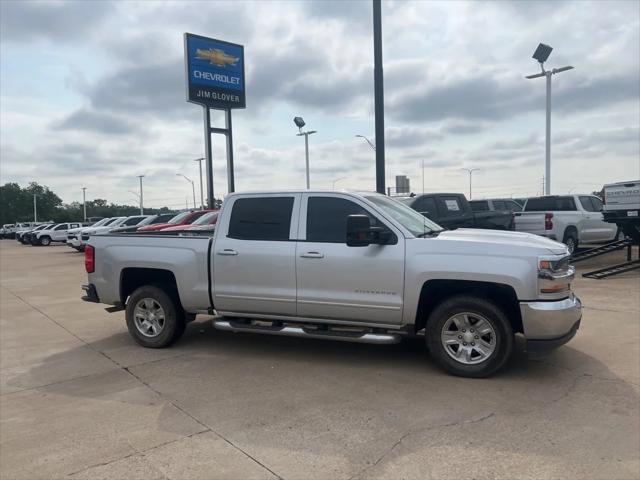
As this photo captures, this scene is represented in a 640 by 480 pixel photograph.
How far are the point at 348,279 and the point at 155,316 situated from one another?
8.70ft

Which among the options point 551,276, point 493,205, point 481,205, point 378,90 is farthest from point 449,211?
point 551,276

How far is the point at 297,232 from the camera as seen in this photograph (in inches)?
230

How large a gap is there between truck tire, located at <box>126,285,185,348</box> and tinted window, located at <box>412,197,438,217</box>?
248 inches

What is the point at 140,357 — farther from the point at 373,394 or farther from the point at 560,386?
the point at 560,386

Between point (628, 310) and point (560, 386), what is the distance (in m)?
4.03

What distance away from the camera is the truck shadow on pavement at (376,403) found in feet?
12.0

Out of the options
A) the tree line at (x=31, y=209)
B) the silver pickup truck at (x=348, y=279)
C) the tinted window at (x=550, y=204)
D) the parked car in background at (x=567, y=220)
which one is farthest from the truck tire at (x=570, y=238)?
the tree line at (x=31, y=209)

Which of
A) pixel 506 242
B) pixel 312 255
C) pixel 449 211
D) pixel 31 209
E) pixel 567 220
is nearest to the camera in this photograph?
pixel 506 242

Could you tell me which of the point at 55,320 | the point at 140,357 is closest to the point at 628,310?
the point at 140,357

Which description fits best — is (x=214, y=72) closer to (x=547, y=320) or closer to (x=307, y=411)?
(x=547, y=320)

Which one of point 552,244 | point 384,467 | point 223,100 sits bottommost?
point 384,467

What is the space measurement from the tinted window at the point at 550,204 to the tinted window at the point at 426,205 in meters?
5.66

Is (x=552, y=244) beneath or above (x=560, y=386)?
above

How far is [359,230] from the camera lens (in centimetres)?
522
